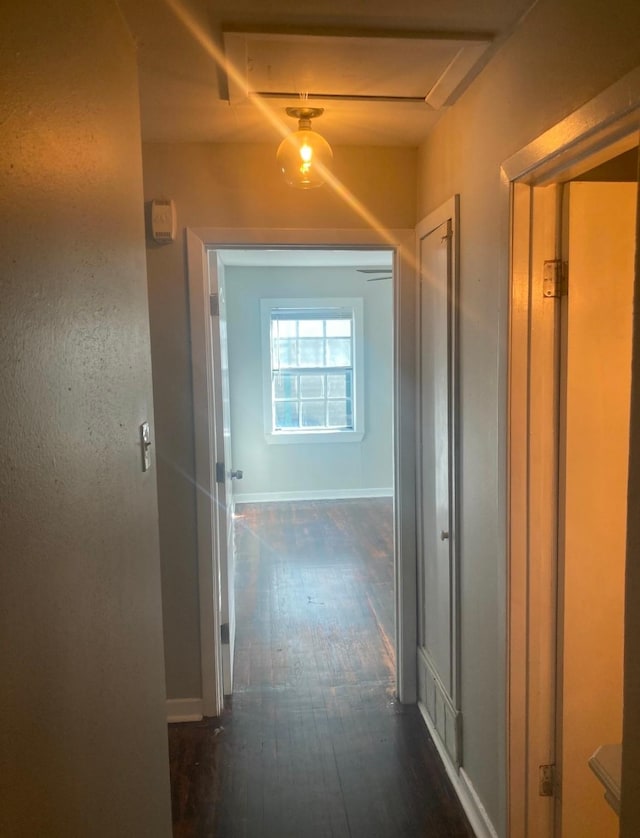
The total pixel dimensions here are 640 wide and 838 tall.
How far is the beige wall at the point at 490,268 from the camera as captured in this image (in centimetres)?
134

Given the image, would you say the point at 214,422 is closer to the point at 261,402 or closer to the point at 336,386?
the point at 261,402

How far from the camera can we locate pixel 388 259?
546 cm

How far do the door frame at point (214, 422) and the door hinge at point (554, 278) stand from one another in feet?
3.34

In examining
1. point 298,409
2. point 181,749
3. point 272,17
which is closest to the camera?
point 272,17

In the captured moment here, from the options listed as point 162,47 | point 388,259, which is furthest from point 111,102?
point 388,259

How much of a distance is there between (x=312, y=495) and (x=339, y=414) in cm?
88

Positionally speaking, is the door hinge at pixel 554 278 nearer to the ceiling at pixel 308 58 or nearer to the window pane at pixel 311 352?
the ceiling at pixel 308 58

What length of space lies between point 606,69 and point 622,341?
673 millimetres

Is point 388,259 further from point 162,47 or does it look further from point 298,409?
point 162,47

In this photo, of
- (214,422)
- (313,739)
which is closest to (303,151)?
(214,422)

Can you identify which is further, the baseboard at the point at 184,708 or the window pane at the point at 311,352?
the window pane at the point at 311,352

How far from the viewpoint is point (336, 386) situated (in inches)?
249

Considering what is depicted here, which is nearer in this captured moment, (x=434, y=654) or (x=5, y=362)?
(x=5, y=362)

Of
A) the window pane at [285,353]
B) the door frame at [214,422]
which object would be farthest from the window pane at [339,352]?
the door frame at [214,422]
